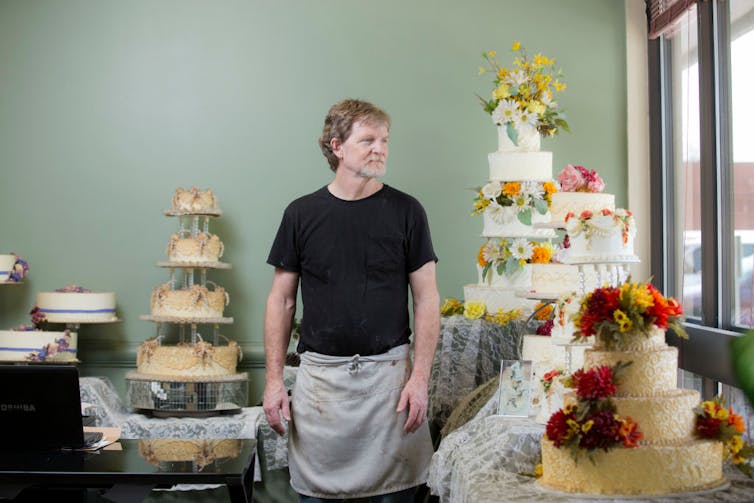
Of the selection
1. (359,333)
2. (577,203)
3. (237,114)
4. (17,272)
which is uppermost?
(237,114)

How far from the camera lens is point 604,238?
3.00 meters

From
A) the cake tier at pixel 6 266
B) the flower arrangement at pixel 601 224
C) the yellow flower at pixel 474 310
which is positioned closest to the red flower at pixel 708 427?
the flower arrangement at pixel 601 224

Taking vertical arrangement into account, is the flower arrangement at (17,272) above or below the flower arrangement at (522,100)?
below

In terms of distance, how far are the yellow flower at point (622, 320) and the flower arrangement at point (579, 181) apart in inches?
49.9

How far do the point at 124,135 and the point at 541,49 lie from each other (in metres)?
2.44

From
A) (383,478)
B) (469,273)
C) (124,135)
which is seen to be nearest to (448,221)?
(469,273)

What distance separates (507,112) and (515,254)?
0.67m

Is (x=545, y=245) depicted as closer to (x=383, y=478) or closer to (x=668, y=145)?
(x=668, y=145)

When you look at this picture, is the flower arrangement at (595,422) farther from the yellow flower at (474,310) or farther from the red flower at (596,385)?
the yellow flower at (474,310)

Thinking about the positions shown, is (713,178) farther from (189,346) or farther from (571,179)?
(189,346)

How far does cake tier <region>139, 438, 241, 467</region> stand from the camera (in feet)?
8.94

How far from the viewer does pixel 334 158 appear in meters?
3.04

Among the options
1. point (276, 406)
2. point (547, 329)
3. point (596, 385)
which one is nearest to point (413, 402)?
point (276, 406)

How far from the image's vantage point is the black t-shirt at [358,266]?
2.85m
